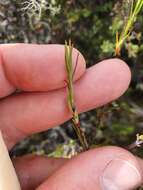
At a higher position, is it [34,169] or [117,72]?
[117,72]

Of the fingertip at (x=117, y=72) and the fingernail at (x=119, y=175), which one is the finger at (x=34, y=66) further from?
the fingernail at (x=119, y=175)

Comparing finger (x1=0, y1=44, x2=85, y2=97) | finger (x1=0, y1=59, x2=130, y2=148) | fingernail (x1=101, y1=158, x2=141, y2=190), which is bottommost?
→ fingernail (x1=101, y1=158, x2=141, y2=190)

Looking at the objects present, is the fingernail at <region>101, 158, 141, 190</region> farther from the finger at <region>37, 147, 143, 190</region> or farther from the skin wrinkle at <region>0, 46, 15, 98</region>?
the skin wrinkle at <region>0, 46, 15, 98</region>

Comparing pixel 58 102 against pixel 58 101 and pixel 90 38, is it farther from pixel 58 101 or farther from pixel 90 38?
pixel 90 38

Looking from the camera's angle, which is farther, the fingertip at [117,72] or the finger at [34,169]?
the finger at [34,169]

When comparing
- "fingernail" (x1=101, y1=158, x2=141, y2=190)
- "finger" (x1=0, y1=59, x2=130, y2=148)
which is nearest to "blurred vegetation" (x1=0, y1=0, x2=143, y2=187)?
"finger" (x1=0, y1=59, x2=130, y2=148)

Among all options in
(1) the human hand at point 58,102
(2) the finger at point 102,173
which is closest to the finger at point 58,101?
(1) the human hand at point 58,102

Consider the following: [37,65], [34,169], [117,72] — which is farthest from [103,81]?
[34,169]
